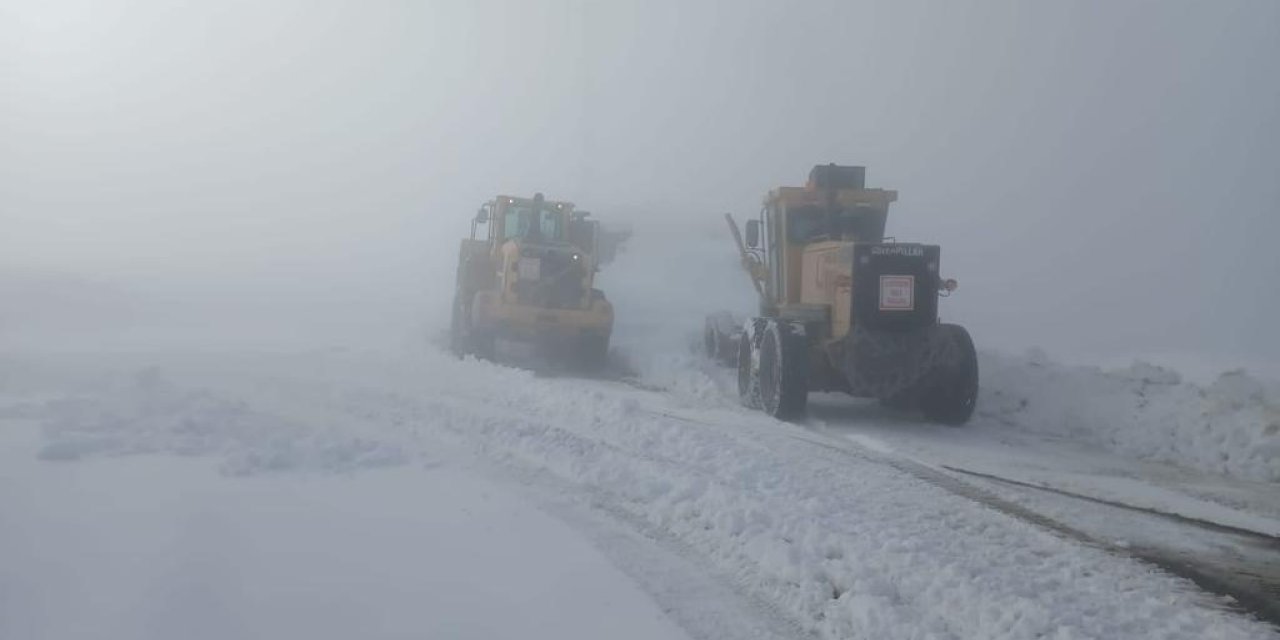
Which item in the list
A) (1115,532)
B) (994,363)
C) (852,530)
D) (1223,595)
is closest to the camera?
(1223,595)

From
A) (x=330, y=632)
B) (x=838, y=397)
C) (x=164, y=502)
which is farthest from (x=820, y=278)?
(x=330, y=632)

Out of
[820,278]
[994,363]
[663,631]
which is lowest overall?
[663,631]

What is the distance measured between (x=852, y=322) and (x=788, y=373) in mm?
920

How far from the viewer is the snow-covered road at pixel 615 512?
5.73 meters

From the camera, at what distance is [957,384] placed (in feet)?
42.9

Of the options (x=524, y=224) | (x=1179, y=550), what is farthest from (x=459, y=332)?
(x=1179, y=550)

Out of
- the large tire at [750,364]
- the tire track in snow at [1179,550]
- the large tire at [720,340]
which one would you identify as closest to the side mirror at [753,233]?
the large tire at [750,364]

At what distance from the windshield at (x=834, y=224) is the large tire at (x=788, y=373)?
1.74 m

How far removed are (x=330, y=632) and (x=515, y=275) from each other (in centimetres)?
1385

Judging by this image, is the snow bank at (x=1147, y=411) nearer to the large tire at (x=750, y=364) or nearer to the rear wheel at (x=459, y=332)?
the large tire at (x=750, y=364)

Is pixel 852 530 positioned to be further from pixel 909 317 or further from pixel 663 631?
pixel 909 317

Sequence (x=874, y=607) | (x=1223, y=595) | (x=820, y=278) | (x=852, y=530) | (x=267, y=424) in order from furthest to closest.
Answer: (x=820, y=278) → (x=267, y=424) → (x=852, y=530) → (x=1223, y=595) → (x=874, y=607)

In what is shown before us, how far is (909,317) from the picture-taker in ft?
42.5

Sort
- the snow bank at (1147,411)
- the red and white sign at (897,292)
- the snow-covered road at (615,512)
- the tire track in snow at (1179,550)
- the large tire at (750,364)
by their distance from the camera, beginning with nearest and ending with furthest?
the snow-covered road at (615,512), the tire track in snow at (1179,550), the snow bank at (1147,411), the red and white sign at (897,292), the large tire at (750,364)
